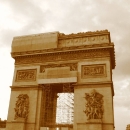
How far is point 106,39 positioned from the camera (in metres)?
18.4

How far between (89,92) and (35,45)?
20.8 feet

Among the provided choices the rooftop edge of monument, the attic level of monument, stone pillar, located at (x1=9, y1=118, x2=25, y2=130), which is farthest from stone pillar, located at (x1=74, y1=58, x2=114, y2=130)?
stone pillar, located at (x1=9, y1=118, x2=25, y2=130)

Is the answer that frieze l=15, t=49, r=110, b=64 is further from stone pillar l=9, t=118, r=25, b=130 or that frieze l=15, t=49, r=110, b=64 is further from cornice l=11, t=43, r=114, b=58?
stone pillar l=9, t=118, r=25, b=130

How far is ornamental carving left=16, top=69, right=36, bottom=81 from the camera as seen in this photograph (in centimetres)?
1918

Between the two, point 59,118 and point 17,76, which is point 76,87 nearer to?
point 59,118

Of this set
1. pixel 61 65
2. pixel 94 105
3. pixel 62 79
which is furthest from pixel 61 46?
pixel 94 105

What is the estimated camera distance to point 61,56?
19031 mm

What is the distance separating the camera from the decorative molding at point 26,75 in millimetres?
19194

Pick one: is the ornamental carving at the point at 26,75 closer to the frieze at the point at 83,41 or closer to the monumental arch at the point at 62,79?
the monumental arch at the point at 62,79

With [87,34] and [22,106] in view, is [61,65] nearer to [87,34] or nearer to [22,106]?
[87,34]

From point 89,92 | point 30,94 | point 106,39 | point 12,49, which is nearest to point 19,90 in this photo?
point 30,94

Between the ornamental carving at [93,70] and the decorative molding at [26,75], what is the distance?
418 centimetres

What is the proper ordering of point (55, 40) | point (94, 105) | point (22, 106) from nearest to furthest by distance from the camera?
point (94, 105)
point (22, 106)
point (55, 40)

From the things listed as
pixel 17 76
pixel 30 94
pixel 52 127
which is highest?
pixel 17 76
